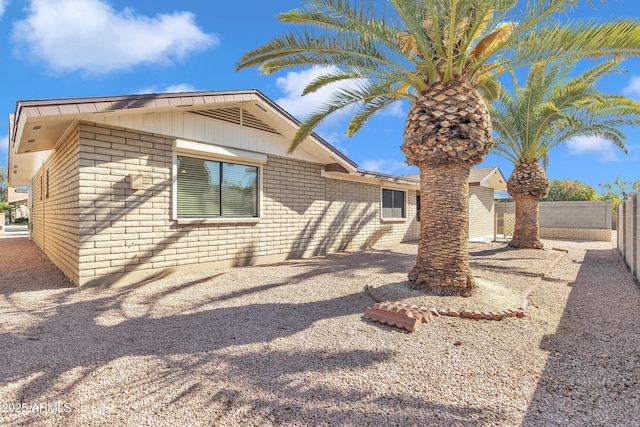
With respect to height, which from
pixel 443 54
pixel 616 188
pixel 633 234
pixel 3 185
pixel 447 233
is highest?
pixel 3 185

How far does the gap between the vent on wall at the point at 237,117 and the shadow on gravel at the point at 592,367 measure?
308 inches

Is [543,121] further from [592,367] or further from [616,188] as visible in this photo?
[616,188]

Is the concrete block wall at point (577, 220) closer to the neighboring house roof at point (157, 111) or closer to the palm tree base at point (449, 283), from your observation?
the neighboring house roof at point (157, 111)

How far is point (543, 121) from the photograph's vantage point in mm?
10797

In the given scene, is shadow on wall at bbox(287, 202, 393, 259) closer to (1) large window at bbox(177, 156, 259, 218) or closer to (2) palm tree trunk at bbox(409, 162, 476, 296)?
(1) large window at bbox(177, 156, 259, 218)

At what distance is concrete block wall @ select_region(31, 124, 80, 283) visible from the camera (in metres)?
6.33

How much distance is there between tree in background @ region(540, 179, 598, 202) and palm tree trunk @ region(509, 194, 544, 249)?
23527 mm

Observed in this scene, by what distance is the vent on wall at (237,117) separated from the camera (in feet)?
26.4

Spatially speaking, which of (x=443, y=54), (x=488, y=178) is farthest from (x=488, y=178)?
(x=443, y=54)

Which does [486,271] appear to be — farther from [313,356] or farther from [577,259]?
[313,356]

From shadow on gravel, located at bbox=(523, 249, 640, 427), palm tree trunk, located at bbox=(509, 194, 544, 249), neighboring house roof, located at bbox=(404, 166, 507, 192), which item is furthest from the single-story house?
neighboring house roof, located at bbox=(404, 166, 507, 192)

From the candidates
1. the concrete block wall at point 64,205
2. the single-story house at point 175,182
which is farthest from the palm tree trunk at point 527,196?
the concrete block wall at point 64,205

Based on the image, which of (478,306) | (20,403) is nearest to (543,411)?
(478,306)

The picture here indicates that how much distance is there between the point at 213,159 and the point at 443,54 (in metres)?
5.59
